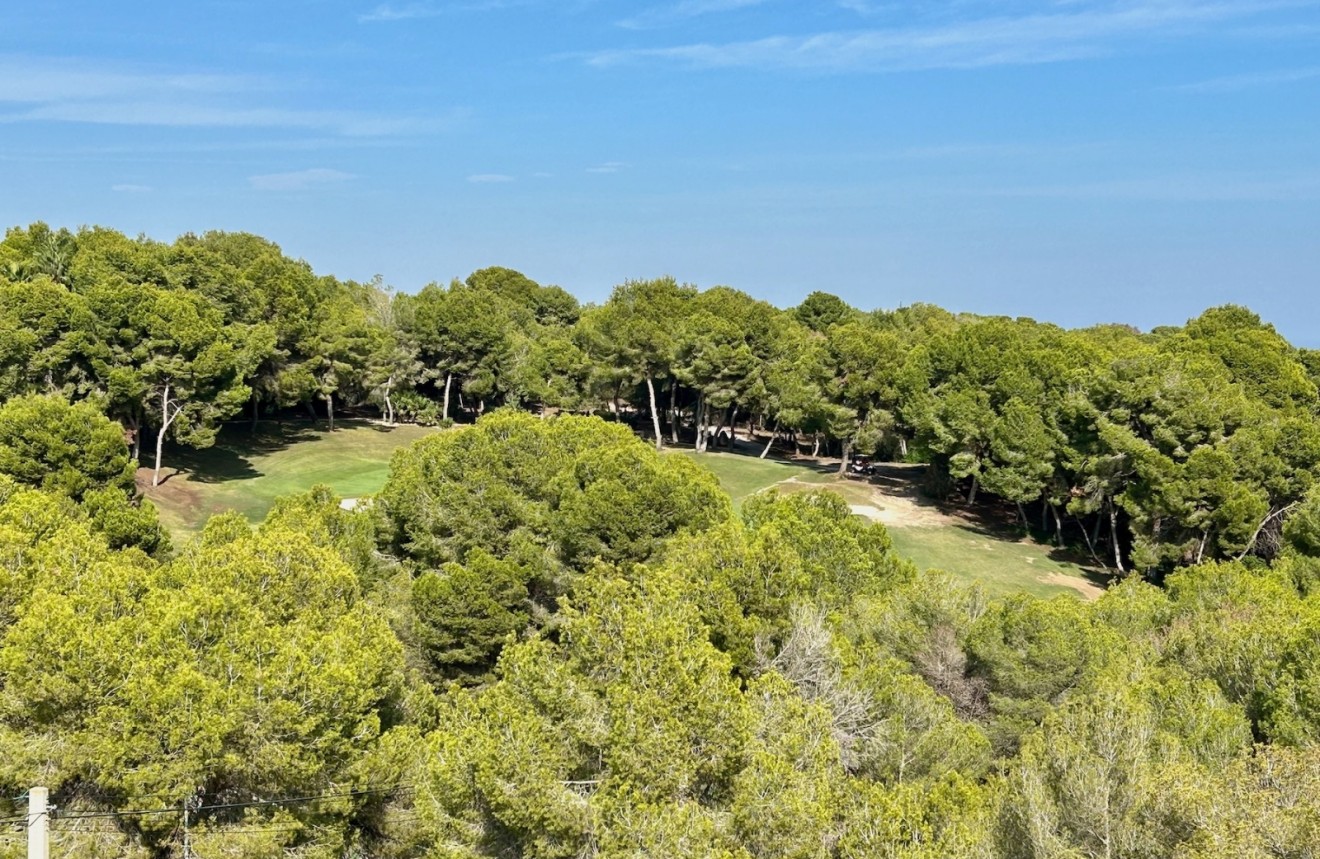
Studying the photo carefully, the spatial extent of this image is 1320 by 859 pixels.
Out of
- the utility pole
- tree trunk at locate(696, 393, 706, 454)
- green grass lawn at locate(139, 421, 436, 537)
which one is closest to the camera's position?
the utility pole

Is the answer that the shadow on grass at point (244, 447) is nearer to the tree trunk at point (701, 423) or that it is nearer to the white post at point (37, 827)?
the tree trunk at point (701, 423)

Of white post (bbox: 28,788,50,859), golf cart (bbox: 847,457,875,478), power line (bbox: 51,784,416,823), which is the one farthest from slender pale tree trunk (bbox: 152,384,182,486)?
golf cart (bbox: 847,457,875,478)

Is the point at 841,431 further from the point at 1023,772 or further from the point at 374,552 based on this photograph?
the point at 1023,772

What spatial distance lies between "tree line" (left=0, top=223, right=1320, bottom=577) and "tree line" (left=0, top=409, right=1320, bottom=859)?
1630 centimetres

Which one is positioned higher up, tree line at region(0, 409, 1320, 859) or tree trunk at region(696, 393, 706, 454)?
tree trunk at region(696, 393, 706, 454)

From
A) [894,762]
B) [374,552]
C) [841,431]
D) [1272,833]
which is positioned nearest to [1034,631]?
[894,762]

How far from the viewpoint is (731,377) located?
56031 mm

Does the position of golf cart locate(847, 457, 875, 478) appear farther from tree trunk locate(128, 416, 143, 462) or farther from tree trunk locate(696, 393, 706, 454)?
tree trunk locate(128, 416, 143, 462)

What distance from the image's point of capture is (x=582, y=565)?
22.6 m

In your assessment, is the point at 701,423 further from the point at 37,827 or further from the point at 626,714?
the point at 37,827

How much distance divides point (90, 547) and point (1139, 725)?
59.6ft

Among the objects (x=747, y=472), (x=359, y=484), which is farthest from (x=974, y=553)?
(x=359, y=484)

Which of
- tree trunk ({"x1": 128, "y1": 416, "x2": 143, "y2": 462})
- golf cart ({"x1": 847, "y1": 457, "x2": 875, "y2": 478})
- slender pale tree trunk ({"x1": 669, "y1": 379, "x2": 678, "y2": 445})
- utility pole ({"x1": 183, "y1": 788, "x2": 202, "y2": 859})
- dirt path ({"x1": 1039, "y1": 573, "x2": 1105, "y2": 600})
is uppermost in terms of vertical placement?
slender pale tree trunk ({"x1": 669, "y1": 379, "x2": 678, "y2": 445})

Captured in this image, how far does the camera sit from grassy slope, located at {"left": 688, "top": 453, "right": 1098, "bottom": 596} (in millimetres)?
35750
